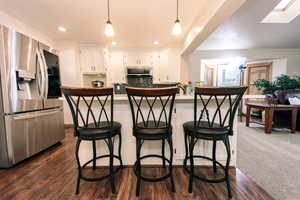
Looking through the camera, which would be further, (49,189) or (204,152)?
(204,152)

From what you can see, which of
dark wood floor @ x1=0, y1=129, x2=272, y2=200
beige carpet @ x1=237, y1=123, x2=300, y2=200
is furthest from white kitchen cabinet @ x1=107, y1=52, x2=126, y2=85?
beige carpet @ x1=237, y1=123, x2=300, y2=200

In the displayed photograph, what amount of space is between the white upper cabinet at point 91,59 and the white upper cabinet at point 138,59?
0.77 meters

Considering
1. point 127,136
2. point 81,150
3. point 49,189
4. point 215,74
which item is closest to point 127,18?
point 127,136

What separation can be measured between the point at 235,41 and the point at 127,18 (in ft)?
11.3

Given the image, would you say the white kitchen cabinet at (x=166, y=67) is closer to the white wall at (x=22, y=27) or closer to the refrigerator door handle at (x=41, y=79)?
the refrigerator door handle at (x=41, y=79)

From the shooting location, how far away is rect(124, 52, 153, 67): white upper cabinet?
13.3 ft

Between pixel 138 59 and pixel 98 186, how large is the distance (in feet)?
11.5

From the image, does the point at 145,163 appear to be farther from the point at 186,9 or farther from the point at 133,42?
the point at 133,42

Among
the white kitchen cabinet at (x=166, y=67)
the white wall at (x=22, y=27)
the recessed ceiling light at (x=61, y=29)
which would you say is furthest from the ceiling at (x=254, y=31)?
the white wall at (x=22, y=27)

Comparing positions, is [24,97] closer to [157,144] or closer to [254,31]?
[157,144]

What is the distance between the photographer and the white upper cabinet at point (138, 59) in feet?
13.3

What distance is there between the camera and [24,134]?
73.4 inches

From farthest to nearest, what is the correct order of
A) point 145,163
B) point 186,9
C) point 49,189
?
point 186,9
point 145,163
point 49,189

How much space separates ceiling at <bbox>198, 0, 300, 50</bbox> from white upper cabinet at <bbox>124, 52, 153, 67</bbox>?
1.88 m
